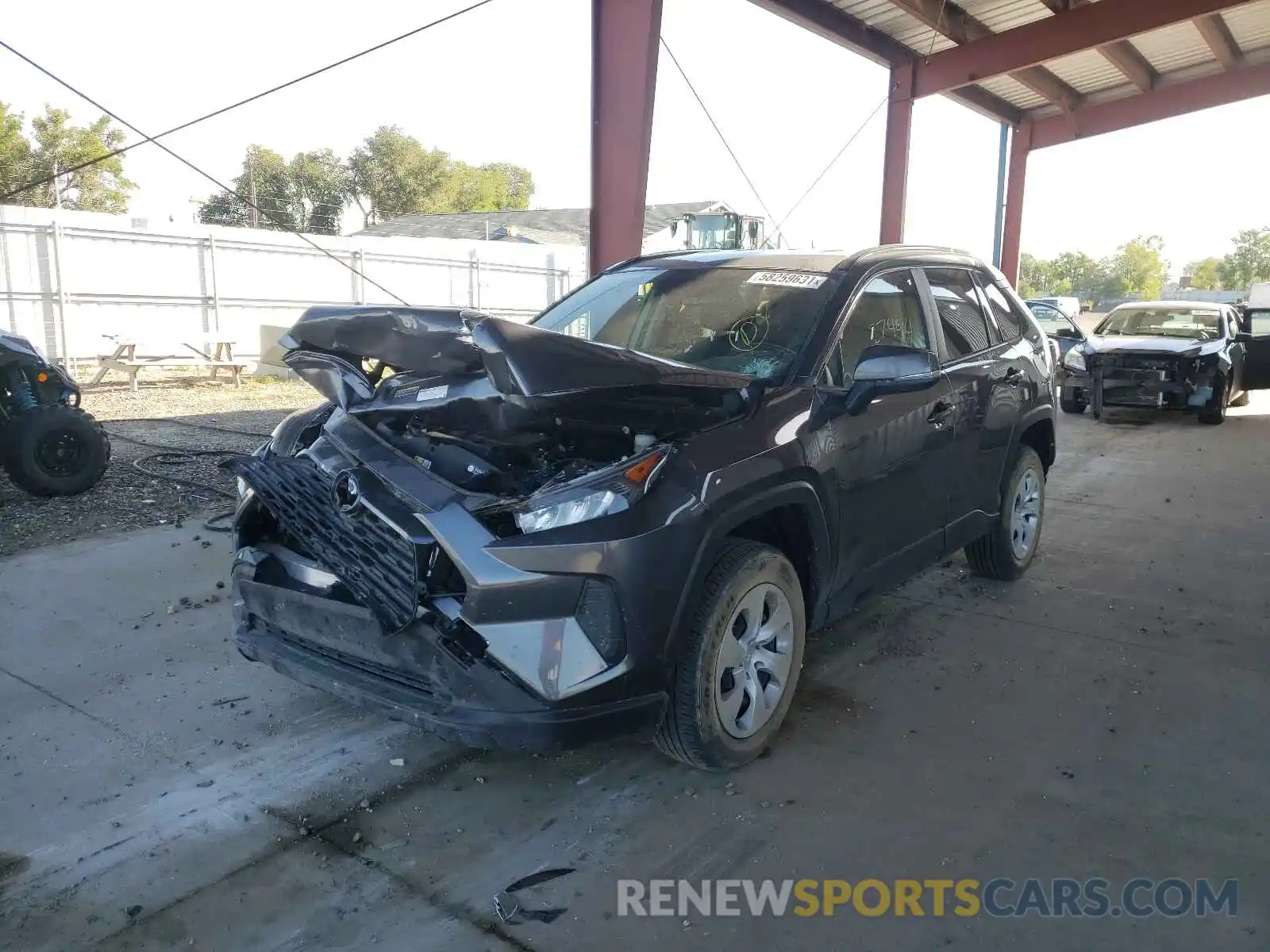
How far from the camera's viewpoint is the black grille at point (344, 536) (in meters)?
3.00

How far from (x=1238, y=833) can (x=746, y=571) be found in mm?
1802

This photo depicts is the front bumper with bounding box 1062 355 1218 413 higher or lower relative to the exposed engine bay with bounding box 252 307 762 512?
lower

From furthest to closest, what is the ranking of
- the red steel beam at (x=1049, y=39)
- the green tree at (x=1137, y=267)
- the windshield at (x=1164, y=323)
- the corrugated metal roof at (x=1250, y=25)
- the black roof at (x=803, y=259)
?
1. the green tree at (x=1137, y=267)
2. the corrugated metal roof at (x=1250, y=25)
3. the red steel beam at (x=1049, y=39)
4. the windshield at (x=1164, y=323)
5. the black roof at (x=803, y=259)

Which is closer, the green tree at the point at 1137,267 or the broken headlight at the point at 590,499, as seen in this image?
the broken headlight at the point at 590,499

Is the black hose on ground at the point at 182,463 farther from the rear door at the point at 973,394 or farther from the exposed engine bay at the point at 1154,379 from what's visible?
the exposed engine bay at the point at 1154,379

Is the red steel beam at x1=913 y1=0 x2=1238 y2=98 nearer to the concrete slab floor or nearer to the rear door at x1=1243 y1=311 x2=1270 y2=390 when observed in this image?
the rear door at x1=1243 y1=311 x2=1270 y2=390

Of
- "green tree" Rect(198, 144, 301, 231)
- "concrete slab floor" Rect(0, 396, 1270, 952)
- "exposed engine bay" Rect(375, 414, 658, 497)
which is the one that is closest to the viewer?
"concrete slab floor" Rect(0, 396, 1270, 952)

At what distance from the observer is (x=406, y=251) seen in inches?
861

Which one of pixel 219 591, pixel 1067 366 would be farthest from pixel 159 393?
pixel 1067 366

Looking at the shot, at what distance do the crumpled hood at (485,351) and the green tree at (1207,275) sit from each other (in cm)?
10207

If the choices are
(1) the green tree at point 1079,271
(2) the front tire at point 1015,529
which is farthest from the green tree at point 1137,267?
(2) the front tire at point 1015,529

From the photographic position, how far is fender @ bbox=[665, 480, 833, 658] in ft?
10.2

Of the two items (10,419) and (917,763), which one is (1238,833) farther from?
(10,419)

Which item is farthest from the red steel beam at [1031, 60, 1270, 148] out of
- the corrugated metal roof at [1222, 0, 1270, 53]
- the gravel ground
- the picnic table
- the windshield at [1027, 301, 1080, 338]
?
the picnic table
